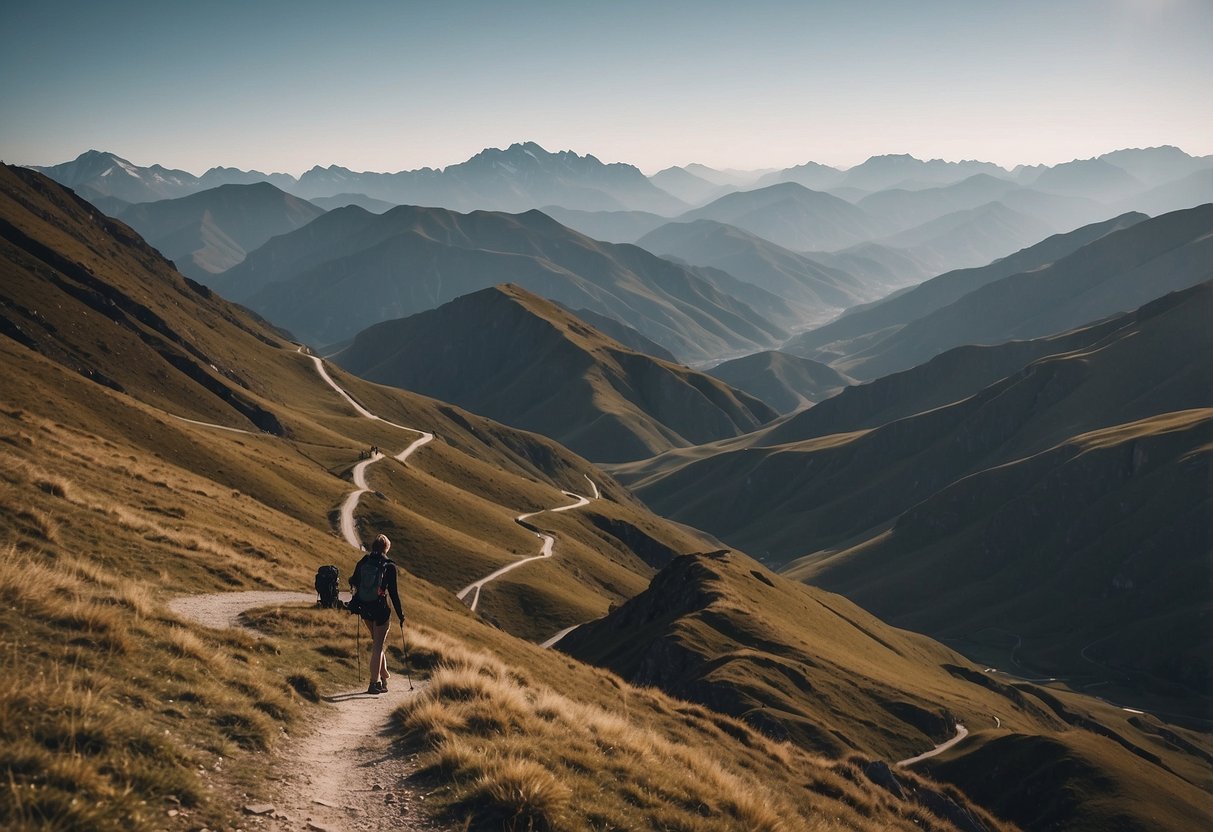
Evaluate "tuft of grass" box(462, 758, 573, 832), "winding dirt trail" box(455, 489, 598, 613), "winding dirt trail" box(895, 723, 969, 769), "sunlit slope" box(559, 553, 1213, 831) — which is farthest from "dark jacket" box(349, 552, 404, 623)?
"winding dirt trail" box(455, 489, 598, 613)

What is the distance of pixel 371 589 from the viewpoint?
2155 cm

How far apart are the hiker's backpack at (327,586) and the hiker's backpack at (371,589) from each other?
26.9ft

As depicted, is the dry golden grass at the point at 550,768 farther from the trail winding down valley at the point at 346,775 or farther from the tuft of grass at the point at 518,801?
the trail winding down valley at the point at 346,775

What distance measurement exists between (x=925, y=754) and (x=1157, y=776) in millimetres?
20048

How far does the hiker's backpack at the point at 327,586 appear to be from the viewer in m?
29.5

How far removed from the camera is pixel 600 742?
1892 centimetres

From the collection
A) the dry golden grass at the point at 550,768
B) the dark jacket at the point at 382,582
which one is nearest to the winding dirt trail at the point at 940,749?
the dry golden grass at the point at 550,768

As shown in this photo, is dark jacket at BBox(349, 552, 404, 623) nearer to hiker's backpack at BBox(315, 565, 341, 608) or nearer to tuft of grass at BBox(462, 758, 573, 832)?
tuft of grass at BBox(462, 758, 573, 832)

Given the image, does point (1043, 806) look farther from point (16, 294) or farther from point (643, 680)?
point (16, 294)

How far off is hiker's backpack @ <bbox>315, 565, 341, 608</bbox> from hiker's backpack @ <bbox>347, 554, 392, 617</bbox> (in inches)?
322

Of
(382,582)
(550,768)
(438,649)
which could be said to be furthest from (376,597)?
(550,768)

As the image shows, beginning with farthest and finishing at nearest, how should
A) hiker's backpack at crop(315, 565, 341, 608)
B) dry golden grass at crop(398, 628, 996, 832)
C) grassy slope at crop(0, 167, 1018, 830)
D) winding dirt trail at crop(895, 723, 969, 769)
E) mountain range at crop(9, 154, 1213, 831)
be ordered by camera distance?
1. winding dirt trail at crop(895, 723, 969, 769)
2. hiker's backpack at crop(315, 565, 341, 608)
3. mountain range at crop(9, 154, 1213, 831)
4. dry golden grass at crop(398, 628, 996, 832)
5. grassy slope at crop(0, 167, 1018, 830)

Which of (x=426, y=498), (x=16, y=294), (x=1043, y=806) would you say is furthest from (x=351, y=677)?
(x=16, y=294)

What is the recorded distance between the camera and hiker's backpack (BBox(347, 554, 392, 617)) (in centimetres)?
2152
